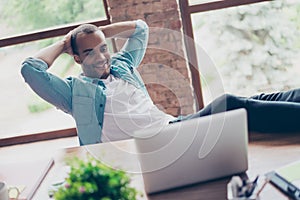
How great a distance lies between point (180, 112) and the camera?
134 inches

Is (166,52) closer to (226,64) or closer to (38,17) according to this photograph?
(226,64)

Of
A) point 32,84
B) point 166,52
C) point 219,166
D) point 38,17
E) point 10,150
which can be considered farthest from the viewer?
point 10,150

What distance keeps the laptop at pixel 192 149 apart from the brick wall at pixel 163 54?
1.88 meters

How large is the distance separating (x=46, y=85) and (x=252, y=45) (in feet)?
5.64

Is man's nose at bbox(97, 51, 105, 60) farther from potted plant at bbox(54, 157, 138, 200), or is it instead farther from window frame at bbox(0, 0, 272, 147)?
window frame at bbox(0, 0, 272, 147)

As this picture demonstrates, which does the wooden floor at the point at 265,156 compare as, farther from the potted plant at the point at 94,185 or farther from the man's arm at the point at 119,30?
the man's arm at the point at 119,30

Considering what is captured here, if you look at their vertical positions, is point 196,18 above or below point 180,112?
above

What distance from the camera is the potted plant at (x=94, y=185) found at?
1173 mm

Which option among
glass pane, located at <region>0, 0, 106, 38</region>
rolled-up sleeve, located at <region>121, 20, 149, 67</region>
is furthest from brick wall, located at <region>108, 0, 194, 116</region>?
rolled-up sleeve, located at <region>121, 20, 149, 67</region>

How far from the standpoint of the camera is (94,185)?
118cm

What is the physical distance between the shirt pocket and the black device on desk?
1.00 meters

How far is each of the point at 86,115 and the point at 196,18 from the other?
1440 mm

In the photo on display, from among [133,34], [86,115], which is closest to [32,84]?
[86,115]

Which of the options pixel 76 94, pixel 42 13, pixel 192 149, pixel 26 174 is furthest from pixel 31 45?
pixel 192 149
